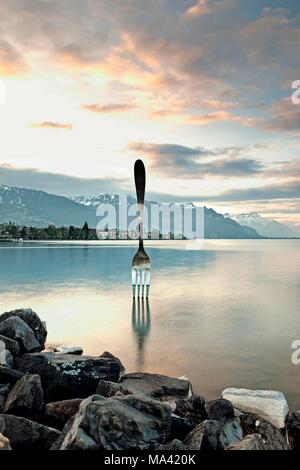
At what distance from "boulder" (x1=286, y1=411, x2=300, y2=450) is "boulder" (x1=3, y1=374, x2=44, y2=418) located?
577cm

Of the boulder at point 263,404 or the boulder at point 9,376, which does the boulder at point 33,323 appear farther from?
the boulder at point 263,404

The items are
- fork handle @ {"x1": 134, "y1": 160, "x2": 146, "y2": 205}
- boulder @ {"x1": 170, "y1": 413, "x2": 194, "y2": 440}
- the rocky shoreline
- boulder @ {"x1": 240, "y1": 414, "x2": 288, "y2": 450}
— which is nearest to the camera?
the rocky shoreline

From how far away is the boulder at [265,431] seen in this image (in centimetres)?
814

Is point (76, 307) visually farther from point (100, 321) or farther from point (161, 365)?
point (161, 365)

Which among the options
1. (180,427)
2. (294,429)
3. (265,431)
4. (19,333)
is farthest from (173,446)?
(19,333)

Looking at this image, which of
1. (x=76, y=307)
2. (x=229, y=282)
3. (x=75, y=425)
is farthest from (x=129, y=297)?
(x=75, y=425)

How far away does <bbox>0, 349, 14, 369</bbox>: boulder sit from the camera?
41.5 feet

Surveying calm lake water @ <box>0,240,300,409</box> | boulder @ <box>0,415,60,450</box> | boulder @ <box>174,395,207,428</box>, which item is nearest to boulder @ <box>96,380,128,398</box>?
boulder @ <box>174,395,207,428</box>

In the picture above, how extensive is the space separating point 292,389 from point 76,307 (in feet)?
58.2

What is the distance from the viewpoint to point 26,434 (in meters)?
8.14

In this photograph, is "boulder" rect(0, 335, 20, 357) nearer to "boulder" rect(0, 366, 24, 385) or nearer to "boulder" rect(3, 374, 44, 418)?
"boulder" rect(0, 366, 24, 385)

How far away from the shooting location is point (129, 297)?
106ft

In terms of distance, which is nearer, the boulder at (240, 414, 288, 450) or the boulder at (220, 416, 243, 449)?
the boulder at (220, 416, 243, 449)
